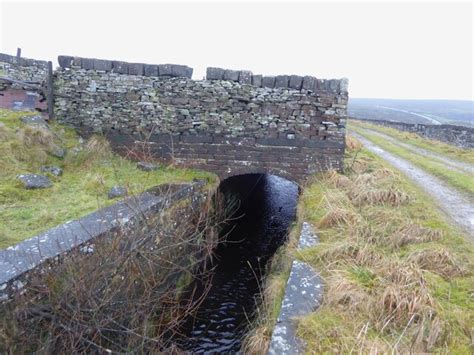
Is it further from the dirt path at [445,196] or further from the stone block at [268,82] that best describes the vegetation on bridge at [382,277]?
the stone block at [268,82]

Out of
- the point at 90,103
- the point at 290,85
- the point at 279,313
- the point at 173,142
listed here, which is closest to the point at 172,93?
the point at 173,142

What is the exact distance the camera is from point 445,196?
355 inches

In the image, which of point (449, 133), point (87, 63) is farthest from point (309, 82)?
point (449, 133)

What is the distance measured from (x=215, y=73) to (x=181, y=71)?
32.4 inches

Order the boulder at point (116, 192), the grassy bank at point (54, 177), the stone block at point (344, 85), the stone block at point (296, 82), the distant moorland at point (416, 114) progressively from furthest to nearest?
1. the distant moorland at point (416, 114)
2. the stone block at point (296, 82)
3. the stone block at point (344, 85)
4. the boulder at point (116, 192)
5. the grassy bank at point (54, 177)

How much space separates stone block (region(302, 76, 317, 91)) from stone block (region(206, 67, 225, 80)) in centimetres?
187

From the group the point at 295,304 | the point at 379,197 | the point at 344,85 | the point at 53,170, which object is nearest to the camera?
the point at 295,304

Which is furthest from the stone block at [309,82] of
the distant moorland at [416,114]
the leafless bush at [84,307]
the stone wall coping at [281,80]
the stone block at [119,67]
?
the distant moorland at [416,114]

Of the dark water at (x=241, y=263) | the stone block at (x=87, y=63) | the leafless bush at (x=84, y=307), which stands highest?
the stone block at (x=87, y=63)

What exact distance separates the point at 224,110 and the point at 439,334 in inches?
267

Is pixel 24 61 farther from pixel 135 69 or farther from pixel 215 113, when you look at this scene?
pixel 215 113

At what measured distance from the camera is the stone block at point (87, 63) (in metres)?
9.91

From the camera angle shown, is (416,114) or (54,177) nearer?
(54,177)

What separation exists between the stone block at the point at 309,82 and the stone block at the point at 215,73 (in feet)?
6.15
